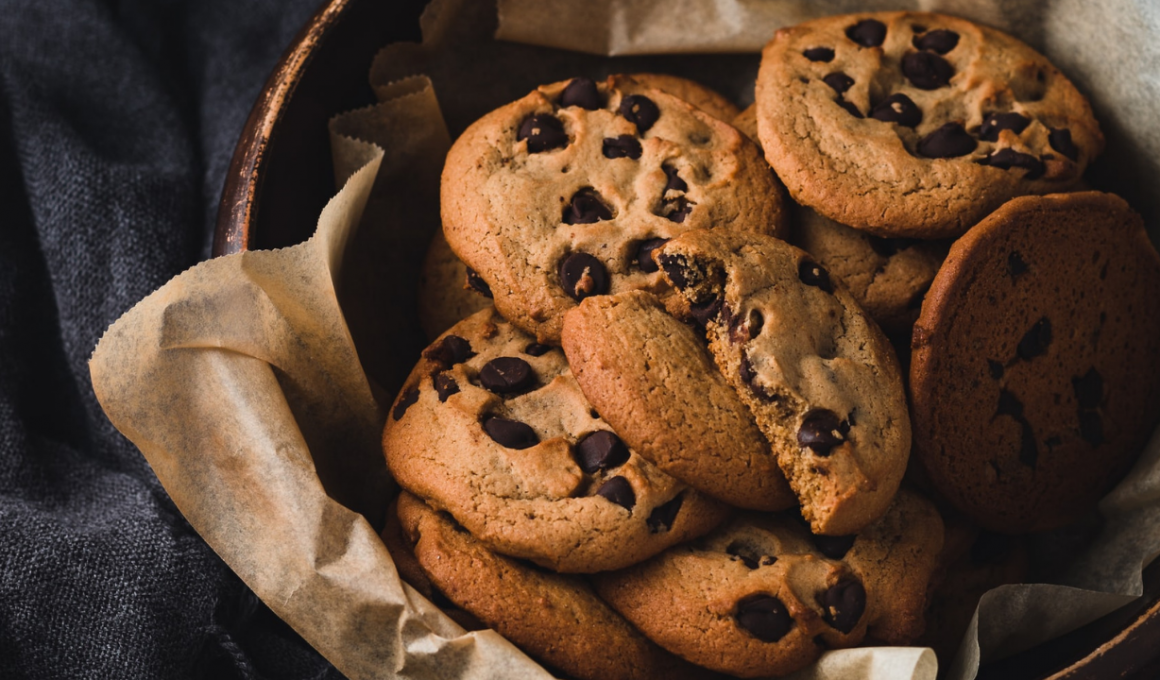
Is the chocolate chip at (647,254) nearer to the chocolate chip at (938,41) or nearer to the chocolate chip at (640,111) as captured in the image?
the chocolate chip at (640,111)

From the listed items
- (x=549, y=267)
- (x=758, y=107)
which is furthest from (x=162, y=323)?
(x=758, y=107)

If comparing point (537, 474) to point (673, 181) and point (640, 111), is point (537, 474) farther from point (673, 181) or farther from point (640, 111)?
point (640, 111)

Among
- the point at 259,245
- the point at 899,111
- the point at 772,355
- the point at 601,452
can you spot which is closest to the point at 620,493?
the point at 601,452

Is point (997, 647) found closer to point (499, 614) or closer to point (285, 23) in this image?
point (499, 614)

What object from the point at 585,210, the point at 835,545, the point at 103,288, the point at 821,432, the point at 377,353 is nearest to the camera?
the point at 821,432

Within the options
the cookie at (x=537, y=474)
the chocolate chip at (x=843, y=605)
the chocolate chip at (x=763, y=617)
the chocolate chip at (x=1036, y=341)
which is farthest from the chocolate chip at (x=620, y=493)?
the chocolate chip at (x=1036, y=341)

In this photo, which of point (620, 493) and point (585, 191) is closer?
point (620, 493)
